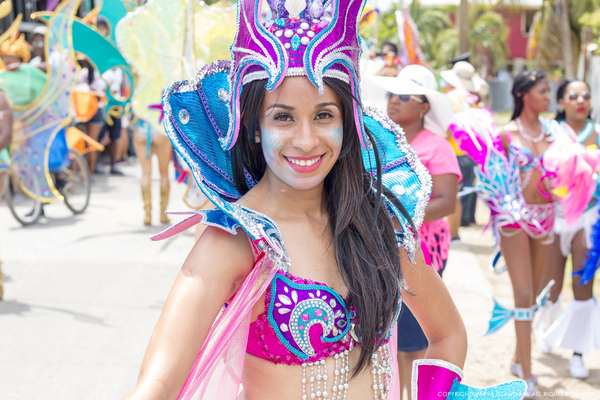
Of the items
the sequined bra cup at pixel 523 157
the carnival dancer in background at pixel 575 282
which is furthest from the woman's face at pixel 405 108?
the carnival dancer in background at pixel 575 282

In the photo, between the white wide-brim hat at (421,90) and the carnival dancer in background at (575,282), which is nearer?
the white wide-brim hat at (421,90)

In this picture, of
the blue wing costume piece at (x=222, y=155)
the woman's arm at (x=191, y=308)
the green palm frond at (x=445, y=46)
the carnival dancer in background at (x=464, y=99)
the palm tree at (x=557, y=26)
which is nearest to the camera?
the woman's arm at (x=191, y=308)

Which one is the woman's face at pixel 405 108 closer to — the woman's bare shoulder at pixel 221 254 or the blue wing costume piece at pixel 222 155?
the blue wing costume piece at pixel 222 155

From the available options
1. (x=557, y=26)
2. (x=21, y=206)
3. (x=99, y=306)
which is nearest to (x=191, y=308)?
(x=99, y=306)

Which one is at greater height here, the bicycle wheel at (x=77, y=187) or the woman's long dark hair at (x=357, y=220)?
the woman's long dark hair at (x=357, y=220)

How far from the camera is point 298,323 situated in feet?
5.47

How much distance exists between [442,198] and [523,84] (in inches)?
65.2

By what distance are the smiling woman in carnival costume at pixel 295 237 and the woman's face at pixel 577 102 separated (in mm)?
3697

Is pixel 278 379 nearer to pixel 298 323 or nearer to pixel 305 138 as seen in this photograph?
pixel 298 323

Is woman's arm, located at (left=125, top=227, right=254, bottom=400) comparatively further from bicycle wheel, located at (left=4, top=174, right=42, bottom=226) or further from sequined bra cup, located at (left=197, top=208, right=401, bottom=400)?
bicycle wheel, located at (left=4, top=174, right=42, bottom=226)

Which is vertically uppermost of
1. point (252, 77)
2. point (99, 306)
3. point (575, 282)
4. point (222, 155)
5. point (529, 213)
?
point (252, 77)

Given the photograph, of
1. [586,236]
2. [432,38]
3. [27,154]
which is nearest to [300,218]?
[586,236]

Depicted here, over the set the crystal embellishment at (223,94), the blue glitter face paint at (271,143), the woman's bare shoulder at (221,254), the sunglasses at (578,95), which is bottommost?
the woman's bare shoulder at (221,254)

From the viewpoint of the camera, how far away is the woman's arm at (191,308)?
54.0 inches
